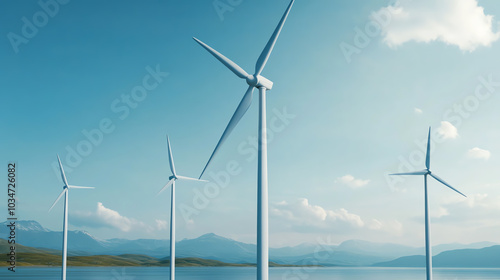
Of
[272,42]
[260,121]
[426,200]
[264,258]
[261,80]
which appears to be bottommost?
[264,258]

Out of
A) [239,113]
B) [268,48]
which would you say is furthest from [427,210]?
[268,48]

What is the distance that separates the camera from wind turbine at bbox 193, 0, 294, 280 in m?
22.0

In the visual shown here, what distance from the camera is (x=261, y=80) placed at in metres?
25.0

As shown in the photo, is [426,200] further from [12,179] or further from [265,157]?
[12,179]

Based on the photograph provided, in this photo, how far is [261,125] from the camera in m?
23.3

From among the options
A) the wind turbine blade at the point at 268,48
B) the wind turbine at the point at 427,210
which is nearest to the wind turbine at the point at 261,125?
the wind turbine blade at the point at 268,48

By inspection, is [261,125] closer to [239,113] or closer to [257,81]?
[257,81]

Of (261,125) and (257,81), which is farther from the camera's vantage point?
(257,81)

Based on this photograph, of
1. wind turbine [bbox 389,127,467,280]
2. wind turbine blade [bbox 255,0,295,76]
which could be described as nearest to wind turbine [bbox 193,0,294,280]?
wind turbine blade [bbox 255,0,295,76]

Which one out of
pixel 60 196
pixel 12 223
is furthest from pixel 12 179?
pixel 60 196

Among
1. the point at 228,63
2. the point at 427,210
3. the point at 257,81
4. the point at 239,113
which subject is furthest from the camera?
the point at 427,210

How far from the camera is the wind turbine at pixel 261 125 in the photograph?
21984 millimetres

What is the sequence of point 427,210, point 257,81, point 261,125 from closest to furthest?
point 261,125 → point 257,81 → point 427,210

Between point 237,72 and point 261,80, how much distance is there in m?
1.57
